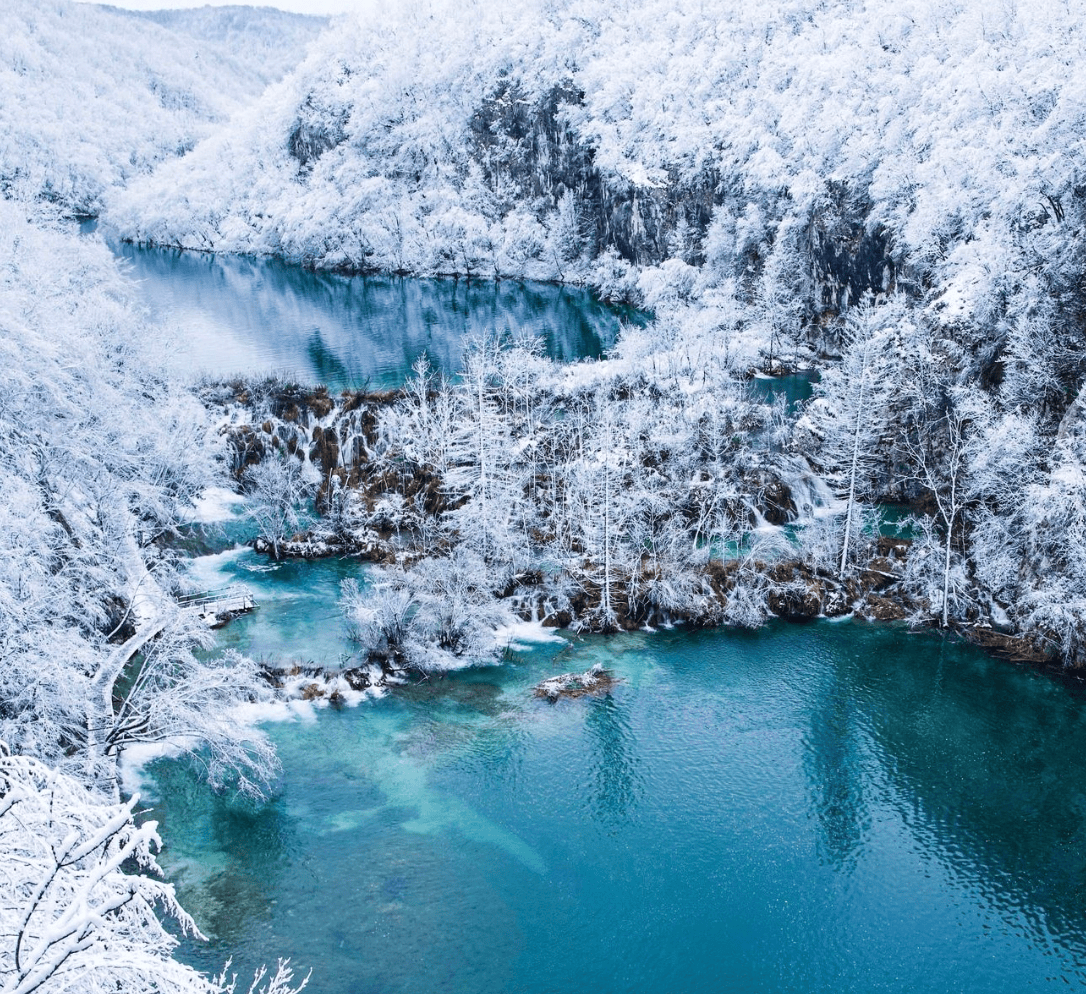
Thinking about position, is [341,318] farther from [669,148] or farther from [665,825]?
[665,825]

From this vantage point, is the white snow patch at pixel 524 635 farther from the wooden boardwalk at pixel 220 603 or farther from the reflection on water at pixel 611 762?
the wooden boardwalk at pixel 220 603

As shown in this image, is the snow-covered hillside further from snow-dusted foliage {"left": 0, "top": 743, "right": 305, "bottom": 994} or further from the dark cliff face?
snow-dusted foliage {"left": 0, "top": 743, "right": 305, "bottom": 994}

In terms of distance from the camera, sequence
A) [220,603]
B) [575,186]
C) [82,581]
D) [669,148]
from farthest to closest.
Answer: [575,186], [669,148], [220,603], [82,581]

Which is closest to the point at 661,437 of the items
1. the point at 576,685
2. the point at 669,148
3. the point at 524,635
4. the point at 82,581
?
the point at 524,635

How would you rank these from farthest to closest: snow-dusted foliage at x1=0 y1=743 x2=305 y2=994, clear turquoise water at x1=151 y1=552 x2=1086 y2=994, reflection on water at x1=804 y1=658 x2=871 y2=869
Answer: reflection on water at x1=804 y1=658 x2=871 y2=869 → clear turquoise water at x1=151 y1=552 x2=1086 y2=994 → snow-dusted foliage at x1=0 y1=743 x2=305 y2=994

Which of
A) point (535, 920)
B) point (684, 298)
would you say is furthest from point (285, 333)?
point (535, 920)

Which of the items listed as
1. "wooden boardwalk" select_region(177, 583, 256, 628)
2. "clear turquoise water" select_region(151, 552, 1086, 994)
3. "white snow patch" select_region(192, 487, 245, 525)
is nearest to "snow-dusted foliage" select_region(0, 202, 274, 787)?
"wooden boardwalk" select_region(177, 583, 256, 628)
